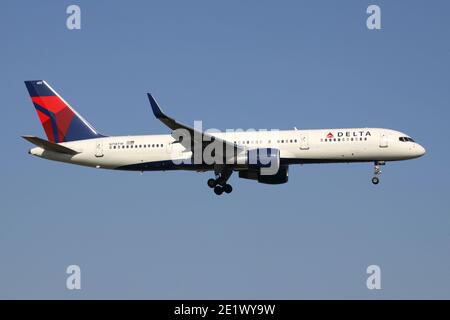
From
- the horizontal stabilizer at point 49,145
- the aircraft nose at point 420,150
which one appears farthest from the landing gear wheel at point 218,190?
the aircraft nose at point 420,150

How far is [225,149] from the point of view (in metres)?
70.0

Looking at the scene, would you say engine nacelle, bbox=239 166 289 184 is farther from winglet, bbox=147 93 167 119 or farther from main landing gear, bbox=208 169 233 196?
winglet, bbox=147 93 167 119

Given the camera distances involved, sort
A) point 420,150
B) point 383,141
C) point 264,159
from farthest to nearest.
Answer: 1. point 420,150
2. point 383,141
3. point 264,159

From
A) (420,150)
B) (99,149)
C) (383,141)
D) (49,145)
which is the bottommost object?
(420,150)

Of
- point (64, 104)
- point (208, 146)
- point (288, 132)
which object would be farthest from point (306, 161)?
point (64, 104)

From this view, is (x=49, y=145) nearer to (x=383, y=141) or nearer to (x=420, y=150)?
(x=383, y=141)

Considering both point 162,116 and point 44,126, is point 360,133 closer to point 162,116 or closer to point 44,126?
point 162,116

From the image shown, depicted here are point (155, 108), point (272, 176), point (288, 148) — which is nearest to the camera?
point (155, 108)

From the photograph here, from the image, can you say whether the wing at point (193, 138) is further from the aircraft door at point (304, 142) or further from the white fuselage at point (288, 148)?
the aircraft door at point (304, 142)

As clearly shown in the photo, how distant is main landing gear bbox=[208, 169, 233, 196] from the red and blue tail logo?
9729 mm

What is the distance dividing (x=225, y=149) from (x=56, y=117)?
15.1m

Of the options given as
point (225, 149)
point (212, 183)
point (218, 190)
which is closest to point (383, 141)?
point (225, 149)

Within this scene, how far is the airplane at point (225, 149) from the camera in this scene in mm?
69375

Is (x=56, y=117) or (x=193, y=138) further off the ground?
(x=56, y=117)
